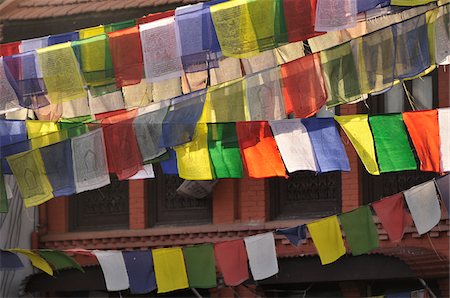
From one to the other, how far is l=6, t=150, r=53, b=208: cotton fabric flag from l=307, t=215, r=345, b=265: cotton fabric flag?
3.15 metres

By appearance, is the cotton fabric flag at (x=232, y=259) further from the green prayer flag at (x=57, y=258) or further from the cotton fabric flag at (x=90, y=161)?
the green prayer flag at (x=57, y=258)

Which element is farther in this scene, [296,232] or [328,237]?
[296,232]

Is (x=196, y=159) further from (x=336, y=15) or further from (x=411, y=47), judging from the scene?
(x=411, y=47)

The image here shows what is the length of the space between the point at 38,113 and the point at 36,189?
133 centimetres

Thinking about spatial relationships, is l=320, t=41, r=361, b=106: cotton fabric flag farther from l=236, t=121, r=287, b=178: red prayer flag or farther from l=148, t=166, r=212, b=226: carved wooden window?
l=148, t=166, r=212, b=226: carved wooden window

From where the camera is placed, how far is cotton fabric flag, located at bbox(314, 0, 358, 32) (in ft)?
57.5

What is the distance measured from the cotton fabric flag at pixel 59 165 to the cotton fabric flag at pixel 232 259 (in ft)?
6.75

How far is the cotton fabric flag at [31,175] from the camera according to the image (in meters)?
18.8

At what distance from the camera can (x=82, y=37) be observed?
20.1 m

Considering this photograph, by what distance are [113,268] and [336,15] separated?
15.6 feet

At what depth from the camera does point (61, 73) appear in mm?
19172

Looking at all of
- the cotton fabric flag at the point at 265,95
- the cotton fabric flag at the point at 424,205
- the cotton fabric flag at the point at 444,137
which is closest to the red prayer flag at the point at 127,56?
the cotton fabric flag at the point at 265,95

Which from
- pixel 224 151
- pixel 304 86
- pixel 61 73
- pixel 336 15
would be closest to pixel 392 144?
pixel 304 86

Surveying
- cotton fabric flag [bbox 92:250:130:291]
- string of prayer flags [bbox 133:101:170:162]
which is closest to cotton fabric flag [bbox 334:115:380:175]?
string of prayer flags [bbox 133:101:170:162]
